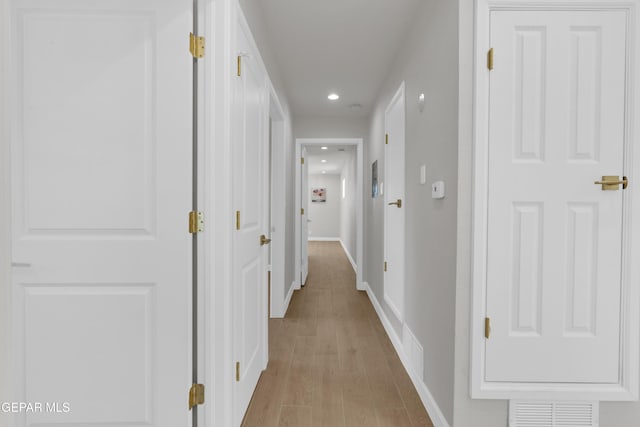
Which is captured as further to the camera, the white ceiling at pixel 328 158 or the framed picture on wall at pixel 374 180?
the white ceiling at pixel 328 158

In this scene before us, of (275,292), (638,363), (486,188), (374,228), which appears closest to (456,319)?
(486,188)

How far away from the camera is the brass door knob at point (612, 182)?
150 cm

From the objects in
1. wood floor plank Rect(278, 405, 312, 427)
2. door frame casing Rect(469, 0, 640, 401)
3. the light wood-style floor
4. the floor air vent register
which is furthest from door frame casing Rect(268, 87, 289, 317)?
the floor air vent register

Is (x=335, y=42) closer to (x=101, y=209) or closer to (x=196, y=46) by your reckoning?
(x=196, y=46)

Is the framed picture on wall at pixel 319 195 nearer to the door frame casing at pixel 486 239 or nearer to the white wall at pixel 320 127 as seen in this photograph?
the white wall at pixel 320 127

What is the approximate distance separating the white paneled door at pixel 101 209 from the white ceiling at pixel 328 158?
5.22m

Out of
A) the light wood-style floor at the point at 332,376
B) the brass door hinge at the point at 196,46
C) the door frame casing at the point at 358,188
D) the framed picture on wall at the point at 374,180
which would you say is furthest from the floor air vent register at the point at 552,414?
the door frame casing at the point at 358,188

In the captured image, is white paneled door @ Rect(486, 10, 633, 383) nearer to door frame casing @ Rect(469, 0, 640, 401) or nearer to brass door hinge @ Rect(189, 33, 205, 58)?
door frame casing @ Rect(469, 0, 640, 401)

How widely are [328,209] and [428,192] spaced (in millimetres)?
10039

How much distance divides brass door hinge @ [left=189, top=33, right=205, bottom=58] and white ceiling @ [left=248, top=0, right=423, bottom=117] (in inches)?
40.7

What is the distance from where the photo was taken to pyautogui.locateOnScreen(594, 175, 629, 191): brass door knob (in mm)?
1505

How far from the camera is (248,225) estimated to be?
1.92 metres

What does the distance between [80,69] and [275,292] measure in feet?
8.40

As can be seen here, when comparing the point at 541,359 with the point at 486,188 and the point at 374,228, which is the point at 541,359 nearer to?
the point at 486,188
